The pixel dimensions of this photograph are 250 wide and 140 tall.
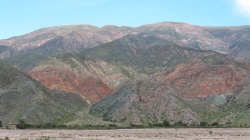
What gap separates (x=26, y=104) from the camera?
145875 millimetres

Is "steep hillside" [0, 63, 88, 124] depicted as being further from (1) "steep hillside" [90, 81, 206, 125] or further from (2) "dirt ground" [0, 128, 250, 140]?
(2) "dirt ground" [0, 128, 250, 140]

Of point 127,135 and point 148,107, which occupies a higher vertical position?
point 127,135

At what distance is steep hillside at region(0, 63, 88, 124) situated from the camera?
138 meters

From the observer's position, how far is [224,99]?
593ft

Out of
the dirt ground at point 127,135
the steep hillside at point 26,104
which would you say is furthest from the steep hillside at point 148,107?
the dirt ground at point 127,135

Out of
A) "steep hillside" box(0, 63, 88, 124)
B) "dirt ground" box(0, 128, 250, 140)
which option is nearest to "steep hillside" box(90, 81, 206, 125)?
"steep hillside" box(0, 63, 88, 124)

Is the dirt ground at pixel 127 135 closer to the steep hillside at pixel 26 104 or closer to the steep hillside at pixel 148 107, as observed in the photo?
the steep hillside at pixel 26 104

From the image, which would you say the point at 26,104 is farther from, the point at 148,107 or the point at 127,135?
the point at 127,135

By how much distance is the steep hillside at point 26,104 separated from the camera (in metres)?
138

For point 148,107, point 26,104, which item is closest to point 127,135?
point 148,107

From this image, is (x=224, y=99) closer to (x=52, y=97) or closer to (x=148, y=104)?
(x=148, y=104)

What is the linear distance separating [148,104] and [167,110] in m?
8.95

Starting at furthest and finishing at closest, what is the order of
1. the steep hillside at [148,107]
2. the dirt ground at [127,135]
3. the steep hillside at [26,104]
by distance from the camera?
the steep hillside at [148,107] → the steep hillside at [26,104] → the dirt ground at [127,135]

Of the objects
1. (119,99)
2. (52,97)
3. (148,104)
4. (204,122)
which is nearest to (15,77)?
(52,97)
